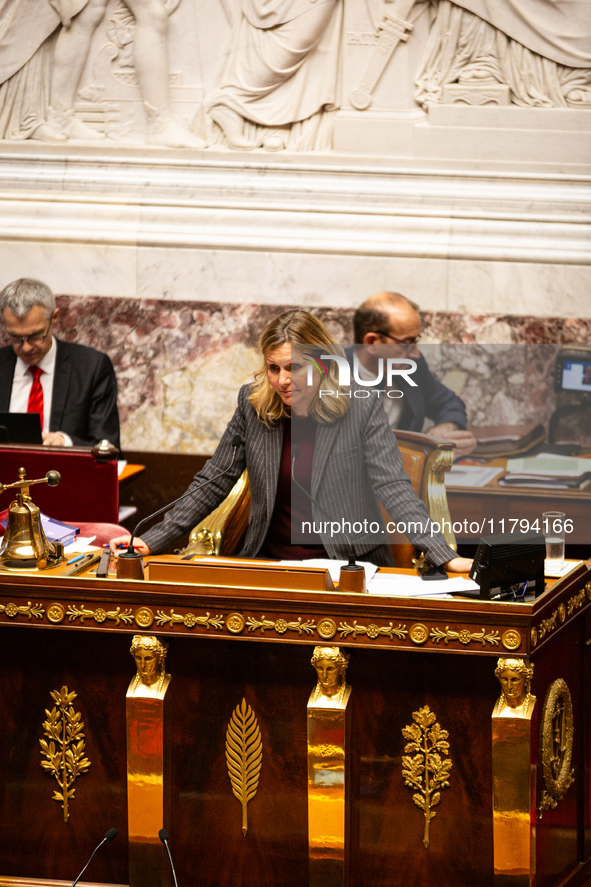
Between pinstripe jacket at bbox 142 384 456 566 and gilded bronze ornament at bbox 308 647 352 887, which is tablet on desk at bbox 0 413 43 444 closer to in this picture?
pinstripe jacket at bbox 142 384 456 566

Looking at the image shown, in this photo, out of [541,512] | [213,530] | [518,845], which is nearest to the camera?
[518,845]

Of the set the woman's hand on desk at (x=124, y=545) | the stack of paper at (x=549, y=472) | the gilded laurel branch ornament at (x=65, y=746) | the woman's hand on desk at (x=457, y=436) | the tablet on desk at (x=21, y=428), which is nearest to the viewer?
the gilded laurel branch ornament at (x=65, y=746)

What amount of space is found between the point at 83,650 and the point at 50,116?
136 inches

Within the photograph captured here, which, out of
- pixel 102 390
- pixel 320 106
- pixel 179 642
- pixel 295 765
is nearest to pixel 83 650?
pixel 179 642

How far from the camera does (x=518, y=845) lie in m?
2.44

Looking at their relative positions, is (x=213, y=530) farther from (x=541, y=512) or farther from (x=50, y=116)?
(x=50, y=116)

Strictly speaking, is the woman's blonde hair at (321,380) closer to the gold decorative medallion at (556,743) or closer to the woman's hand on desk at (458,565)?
the woman's hand on desk at (458,565)

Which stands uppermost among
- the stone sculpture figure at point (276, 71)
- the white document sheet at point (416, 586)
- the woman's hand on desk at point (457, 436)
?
the stone sculpture figure at point (276, 71)

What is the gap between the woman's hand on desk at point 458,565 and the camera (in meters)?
2.79

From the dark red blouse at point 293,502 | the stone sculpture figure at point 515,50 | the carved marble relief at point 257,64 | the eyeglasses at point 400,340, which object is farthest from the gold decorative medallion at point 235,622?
the stone sculpture figure at point 515,50

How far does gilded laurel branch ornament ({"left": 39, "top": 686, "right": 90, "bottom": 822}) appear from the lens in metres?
2.71

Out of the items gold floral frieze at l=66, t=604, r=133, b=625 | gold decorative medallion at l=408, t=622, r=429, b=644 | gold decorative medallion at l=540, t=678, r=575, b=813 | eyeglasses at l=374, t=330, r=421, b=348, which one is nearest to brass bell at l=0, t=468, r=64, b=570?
gold floral frieze at l=66, t=604, r=133, b=625

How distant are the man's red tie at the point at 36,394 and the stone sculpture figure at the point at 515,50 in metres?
2.26

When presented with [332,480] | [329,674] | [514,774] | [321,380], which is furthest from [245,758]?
[321,380]
